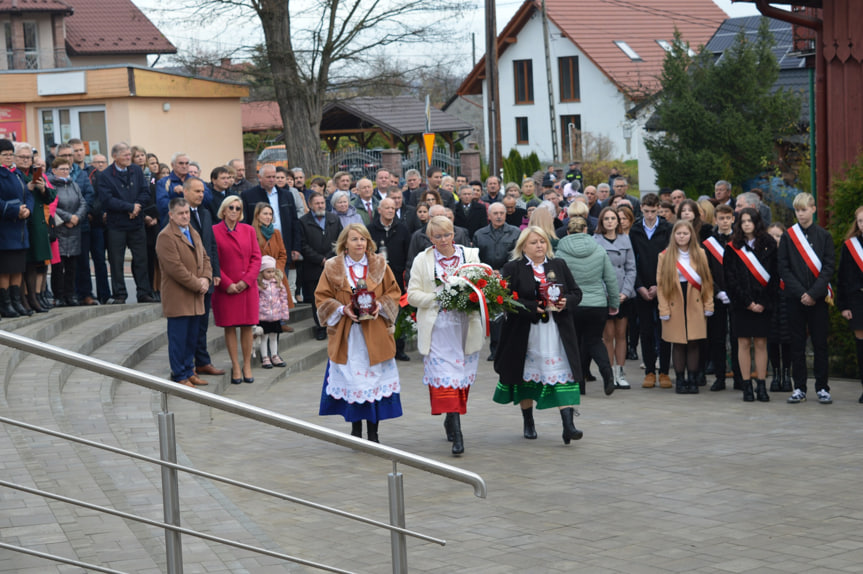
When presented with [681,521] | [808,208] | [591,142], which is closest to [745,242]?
[808,208]

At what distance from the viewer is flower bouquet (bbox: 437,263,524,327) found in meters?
9.53

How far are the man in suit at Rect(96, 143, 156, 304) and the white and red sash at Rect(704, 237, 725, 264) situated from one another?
709 cm

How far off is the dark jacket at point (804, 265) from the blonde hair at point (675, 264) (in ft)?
2.83

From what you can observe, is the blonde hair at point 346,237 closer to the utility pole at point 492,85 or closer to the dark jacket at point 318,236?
the dark jacket at point 318,236

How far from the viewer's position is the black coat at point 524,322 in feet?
32.7

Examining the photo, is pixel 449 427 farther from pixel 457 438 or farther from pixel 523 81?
pixel 523 81

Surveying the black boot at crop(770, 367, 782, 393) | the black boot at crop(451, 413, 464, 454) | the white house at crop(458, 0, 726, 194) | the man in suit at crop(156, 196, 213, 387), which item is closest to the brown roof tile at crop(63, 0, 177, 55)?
the white house at crop(458, 0, 726, 194)

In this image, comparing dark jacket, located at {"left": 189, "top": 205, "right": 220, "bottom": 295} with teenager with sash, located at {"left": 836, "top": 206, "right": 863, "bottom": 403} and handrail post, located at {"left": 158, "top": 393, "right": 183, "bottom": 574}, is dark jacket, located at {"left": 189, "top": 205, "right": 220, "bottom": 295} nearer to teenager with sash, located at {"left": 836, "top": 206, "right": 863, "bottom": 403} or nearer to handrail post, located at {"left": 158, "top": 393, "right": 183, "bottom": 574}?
teenager with sash, located at {"left": 836, "top": 206, "right": 863, "bottom": 403}

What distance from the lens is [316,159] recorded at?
31.7 meters

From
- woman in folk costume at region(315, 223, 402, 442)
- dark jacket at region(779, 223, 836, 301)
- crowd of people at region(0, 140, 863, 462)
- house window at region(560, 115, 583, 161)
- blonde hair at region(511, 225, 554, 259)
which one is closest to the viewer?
woman in folk costume at region(315, 223, 402, 442)

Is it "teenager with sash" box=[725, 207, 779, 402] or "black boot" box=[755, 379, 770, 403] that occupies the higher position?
"teenager with sash" box=[725, 207, 779, 402]

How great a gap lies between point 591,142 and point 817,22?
3970cm

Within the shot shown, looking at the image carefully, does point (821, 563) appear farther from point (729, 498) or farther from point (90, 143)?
point (90, 143)

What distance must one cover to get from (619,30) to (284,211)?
170ft
